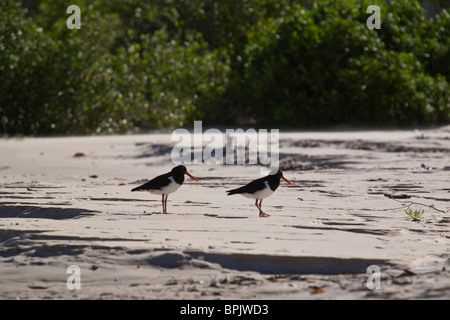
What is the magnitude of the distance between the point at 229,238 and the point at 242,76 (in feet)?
43.0

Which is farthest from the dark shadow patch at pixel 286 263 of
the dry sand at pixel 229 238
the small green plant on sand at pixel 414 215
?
the small green plant on sand at pixel 414 215

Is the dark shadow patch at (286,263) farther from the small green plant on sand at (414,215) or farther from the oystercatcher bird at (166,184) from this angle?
the oystercatcher bird at (166,184)

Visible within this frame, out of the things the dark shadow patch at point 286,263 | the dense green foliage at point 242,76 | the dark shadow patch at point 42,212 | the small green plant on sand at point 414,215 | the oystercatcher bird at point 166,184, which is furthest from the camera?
the dense green foliage at point 242,76

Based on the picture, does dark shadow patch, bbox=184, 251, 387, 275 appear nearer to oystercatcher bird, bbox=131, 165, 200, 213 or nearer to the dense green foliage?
oystercatcher bird, bbox=131, 165, 200, 213

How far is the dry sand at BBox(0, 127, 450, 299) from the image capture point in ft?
16.1

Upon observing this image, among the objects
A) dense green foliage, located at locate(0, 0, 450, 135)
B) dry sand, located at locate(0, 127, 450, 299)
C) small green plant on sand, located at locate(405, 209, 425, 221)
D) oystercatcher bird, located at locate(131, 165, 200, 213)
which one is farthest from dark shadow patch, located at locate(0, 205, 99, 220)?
dense green foliage, located at locate(0, 0, 450, 135)

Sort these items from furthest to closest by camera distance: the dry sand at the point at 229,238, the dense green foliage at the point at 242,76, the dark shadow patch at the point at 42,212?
1. the dense green foliage at the point at 242,76
2. the dark shadow patch at the point at 42,212
3. the dry sand at the point at 229,238

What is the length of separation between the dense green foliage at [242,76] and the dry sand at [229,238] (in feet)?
16.2

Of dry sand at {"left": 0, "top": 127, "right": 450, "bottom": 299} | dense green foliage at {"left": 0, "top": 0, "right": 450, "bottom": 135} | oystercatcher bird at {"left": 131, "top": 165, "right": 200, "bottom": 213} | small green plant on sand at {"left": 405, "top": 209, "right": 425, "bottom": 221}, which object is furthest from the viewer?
dense green foliage at {"left": 0, "top": 0, "right": 450, "bottom": 135}

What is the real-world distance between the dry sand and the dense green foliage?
4924mm

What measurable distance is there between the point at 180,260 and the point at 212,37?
15.8m

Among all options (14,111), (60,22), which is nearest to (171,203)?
(14,111)

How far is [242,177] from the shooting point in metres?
9.78

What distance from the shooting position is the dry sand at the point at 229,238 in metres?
4.89
